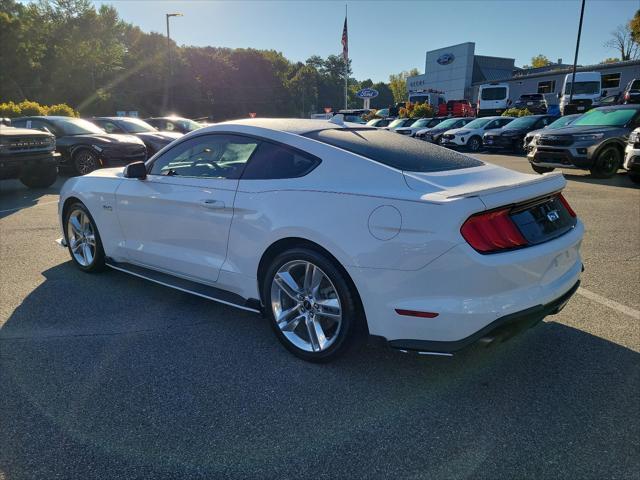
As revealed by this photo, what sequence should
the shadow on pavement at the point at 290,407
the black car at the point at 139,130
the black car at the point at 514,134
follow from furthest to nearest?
the black car at the point at 514,134
the black car at the point at 139,130
the shadow on pavement at the point at 290,407

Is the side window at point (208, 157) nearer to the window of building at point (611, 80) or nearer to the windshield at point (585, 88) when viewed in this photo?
the windshield at point (585, 88)

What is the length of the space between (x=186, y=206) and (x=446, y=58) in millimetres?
65527

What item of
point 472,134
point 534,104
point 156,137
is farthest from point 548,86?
point 156,137

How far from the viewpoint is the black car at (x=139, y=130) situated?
13.4 m

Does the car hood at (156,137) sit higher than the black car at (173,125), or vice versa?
the black car at (173,125)

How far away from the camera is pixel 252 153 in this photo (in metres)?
3.49

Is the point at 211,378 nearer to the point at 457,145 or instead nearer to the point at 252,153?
the point at 252,153

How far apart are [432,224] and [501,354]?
1.33 metres

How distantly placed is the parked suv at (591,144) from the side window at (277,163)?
32.4 ft

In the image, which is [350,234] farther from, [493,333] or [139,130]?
[139,130]

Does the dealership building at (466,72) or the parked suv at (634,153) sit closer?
the parked suv at (634,153)

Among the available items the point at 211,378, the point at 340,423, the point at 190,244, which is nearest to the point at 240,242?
the point at 190,244

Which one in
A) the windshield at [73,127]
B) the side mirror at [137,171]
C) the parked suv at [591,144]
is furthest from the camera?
the windshield at [73,127]

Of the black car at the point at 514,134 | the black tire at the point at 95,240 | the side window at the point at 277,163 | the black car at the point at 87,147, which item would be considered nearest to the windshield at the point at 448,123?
the black car at the point at 514,134
